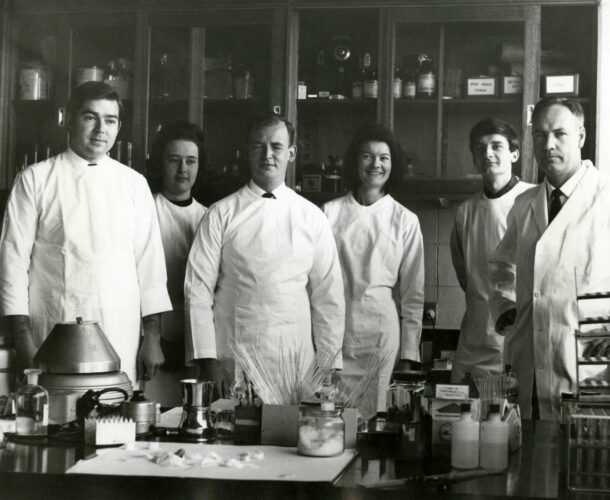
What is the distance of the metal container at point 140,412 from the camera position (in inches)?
70.8

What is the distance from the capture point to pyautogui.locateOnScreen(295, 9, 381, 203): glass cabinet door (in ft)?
12.5

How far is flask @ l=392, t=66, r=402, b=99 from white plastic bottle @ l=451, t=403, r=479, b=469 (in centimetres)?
242

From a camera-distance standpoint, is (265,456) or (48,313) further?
(48,313)

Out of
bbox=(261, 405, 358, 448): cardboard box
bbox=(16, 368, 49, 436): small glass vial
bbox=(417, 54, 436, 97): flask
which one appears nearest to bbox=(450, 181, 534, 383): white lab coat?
bbox=(417, 54, 436, 97): flask

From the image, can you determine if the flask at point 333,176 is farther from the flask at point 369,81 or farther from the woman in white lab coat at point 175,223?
the woman in white lab coat at point 175,223

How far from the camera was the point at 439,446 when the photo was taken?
64.6 inches

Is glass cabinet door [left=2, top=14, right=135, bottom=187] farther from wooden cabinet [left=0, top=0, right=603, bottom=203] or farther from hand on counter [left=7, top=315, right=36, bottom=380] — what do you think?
hand on counter [left=7, top=315, right=36, bottom=380]

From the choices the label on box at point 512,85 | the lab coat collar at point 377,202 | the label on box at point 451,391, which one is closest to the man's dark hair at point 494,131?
the label on box at point 512,85

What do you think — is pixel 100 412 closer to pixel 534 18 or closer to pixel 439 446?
pixel 439 446


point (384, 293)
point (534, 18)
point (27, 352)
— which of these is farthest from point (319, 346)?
point (534, 18)

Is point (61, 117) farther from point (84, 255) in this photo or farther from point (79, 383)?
point (79, 383)

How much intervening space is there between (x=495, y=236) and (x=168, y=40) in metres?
1.80

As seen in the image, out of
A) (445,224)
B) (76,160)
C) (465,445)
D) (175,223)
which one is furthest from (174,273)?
(465,445)

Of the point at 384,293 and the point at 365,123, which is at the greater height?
the point at 365,123
